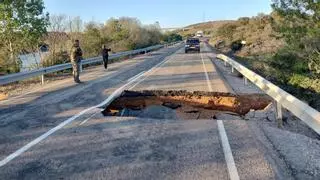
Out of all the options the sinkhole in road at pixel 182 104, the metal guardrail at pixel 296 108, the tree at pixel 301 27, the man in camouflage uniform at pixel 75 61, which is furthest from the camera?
the tree at pixel 301 27

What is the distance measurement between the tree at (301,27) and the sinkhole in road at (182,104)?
1180 centimetres

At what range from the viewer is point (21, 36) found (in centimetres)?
2494

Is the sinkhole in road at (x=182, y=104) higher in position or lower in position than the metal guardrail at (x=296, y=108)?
lower

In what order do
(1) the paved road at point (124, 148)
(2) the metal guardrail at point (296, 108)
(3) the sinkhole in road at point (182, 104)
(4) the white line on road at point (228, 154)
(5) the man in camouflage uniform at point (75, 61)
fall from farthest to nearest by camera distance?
(5) the man in camouflage uniform at point (75, 61) → (3) the sinkhole in road at point (182, 104) → (2) the metal guardrail at point (296, 108) → (1) the paved road at point (124, 148) → (4) the white line on road at point (228, 154)

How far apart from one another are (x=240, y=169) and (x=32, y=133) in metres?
4.17

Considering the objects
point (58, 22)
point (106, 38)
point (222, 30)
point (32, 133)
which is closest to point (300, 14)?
point (58, 22)

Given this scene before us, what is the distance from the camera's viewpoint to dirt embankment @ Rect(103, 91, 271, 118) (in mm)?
11828

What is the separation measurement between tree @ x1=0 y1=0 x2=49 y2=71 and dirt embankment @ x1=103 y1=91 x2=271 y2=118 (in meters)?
13.4

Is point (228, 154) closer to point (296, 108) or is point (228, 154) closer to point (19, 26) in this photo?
point (296, 108)

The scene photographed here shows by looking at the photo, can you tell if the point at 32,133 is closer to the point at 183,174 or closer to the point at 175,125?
the point at 175,125

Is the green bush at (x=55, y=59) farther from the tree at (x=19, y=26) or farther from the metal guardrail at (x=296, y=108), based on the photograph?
the metal guardrail at (x=296, y=108)

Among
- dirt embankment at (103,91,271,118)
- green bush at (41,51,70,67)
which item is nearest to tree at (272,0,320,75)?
dirt embankment at (103,91,271,118)

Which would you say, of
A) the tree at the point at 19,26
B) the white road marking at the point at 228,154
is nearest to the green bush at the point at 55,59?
the tree at the point at 19,26

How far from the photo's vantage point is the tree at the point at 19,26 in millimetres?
24116
